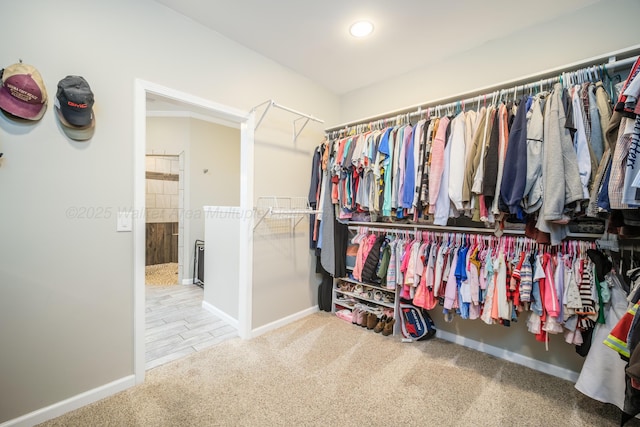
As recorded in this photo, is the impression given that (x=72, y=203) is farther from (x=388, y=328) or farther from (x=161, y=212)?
(x=161, y=212)

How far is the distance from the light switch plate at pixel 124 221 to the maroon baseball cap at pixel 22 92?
0.64 metres

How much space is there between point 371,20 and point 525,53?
3.98 ft

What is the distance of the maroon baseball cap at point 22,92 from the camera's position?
4.27ft

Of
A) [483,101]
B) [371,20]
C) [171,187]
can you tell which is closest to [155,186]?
[171,187]

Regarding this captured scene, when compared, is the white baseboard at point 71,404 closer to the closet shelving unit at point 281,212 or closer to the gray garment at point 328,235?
the closet shelving unit at point 281,212

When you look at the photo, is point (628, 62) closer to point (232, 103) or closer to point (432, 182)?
point (432, 182)

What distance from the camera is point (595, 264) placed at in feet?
5.08

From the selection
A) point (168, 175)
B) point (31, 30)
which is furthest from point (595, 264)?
point (168, 175)

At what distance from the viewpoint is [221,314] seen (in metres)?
2.85

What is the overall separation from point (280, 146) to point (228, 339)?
1881mm

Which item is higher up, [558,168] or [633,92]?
[633,92]

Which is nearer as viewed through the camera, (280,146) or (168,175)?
(280,146)

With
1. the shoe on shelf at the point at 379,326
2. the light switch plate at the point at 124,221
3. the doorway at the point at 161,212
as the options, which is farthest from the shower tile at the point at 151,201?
the shoe on shelf at the point at 379,326

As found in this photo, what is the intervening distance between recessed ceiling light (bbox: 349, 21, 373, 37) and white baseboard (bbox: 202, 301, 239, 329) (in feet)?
9.14
